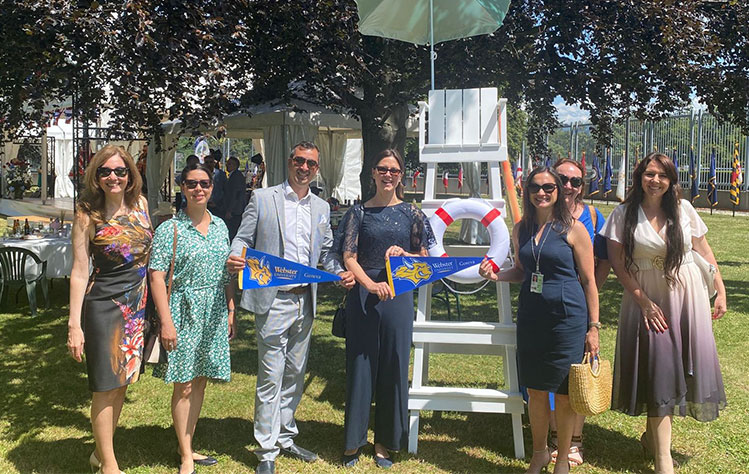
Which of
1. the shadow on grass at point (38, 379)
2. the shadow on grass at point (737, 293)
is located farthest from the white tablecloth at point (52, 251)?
the shadow on grass at point (737, 293)

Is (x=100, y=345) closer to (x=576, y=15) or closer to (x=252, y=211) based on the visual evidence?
(x=252, y=211)

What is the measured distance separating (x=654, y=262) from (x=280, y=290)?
1.92 m

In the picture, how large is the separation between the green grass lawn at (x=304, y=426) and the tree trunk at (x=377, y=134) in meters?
3.01

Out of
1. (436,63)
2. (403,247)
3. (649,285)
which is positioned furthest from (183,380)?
(436,63)

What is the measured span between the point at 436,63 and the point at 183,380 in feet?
15.8

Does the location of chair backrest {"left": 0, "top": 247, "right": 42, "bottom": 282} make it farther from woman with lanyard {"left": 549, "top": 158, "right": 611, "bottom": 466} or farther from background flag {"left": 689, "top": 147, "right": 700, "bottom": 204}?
background flag {"left": 689, "top": 147, "right": 700, "bottom": 204}

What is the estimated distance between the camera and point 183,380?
3.22 metres

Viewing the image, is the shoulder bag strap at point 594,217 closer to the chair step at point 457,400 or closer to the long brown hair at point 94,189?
the chair step at point 457,400

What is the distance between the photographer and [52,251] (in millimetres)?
7574

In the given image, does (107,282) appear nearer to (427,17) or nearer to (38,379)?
(38,379)

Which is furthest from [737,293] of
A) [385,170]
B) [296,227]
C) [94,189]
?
[94,189]

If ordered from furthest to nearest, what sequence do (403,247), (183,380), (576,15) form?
(576,15) → (403,247) → (183,380)

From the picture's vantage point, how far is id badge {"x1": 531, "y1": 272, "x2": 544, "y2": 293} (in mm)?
3174

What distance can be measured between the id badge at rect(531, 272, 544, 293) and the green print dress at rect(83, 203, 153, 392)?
1.92 metres
